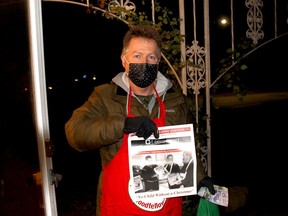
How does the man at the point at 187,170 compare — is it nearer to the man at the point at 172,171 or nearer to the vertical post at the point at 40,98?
the man at the point at 172,171

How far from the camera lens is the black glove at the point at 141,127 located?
195 cm

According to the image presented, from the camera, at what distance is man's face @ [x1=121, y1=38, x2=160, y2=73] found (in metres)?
2.18

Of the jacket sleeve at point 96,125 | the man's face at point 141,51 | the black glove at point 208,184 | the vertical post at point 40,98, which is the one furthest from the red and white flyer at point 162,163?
the vertical post at point 40,98

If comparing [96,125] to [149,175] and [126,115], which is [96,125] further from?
[149,175]

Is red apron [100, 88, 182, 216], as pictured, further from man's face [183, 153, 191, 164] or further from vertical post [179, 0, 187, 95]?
vertical post [179, 0, 187, 95]

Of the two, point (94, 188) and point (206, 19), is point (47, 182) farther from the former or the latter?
point (94, 188)

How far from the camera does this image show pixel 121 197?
213 cm

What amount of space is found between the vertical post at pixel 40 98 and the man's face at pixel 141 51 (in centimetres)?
83

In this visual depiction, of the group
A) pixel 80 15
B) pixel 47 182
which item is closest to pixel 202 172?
pixel 47 182

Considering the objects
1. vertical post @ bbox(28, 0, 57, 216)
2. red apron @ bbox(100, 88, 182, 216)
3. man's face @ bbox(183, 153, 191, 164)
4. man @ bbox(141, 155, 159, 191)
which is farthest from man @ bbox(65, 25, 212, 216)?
vertical post @ bbox(28, 0, 57, 216)

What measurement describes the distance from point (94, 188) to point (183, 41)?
3.40 m

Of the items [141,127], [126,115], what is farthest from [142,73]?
[141,127]

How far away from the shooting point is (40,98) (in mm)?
1454

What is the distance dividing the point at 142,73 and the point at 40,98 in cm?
85
